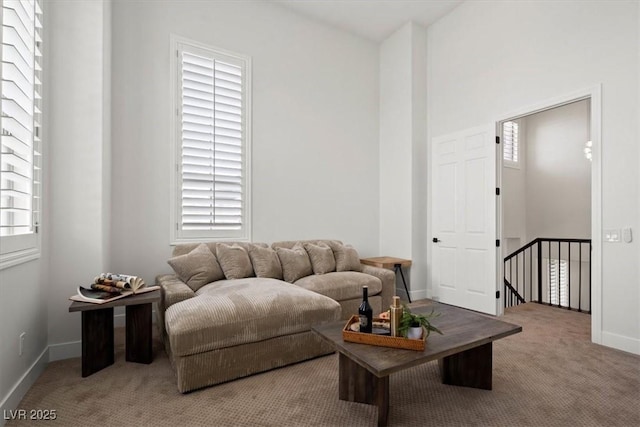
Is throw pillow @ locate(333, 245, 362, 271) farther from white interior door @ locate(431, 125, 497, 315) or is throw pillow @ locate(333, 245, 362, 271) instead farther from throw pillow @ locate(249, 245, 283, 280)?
white interior door @ locate(431, 125, 497, 315)

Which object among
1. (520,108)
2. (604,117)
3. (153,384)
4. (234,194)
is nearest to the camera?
(153,384)

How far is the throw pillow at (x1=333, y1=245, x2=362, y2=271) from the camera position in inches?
162

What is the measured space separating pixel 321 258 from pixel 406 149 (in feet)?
6.74

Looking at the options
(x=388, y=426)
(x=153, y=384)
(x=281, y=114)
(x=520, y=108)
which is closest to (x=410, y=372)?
(x=388, y=426)

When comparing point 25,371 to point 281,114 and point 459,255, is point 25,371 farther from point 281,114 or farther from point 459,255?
point 459,255

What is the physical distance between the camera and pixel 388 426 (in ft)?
5.95

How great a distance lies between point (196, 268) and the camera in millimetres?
3195

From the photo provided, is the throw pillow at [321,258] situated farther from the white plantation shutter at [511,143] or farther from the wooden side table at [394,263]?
the white plantation shutter at [511,143]

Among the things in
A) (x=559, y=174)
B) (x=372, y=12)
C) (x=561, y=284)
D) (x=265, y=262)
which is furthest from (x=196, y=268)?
(x=561, y=284)

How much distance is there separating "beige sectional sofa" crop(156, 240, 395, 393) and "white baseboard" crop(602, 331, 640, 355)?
197cm

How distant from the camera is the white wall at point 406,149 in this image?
4766 millimetres

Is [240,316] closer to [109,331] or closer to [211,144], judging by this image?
[109,331]

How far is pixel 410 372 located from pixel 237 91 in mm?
3534

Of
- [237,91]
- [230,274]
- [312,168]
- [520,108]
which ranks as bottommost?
[230,274]
